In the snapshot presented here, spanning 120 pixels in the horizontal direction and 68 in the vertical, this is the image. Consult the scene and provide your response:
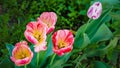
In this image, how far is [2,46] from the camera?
108 inches

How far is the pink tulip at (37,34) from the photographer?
1630mm

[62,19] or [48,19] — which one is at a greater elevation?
[48,19]

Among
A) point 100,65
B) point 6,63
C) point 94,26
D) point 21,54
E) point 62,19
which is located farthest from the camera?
point 62,19

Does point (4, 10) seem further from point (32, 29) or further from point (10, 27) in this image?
point (32, 29)

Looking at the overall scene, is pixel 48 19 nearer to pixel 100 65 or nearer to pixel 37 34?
pixel 37 34

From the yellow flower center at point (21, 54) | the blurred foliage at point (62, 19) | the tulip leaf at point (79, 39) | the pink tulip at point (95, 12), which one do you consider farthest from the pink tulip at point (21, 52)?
the blurred foliage at point (62, 19)

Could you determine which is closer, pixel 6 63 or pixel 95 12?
pixel 95 12

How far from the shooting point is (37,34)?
65.7 inches

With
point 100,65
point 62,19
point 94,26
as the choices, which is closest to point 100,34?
point 94,26

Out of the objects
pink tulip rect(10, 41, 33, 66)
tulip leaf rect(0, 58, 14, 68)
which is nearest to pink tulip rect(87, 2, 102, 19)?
pink tulip rect(10, 41, 33, 66)

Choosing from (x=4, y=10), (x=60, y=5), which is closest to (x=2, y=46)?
(x=4, y=10)

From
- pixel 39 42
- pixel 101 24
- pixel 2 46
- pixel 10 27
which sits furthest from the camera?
pixel 10 27

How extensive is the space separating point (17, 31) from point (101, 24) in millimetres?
880

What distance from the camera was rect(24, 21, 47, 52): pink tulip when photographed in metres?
1.63
